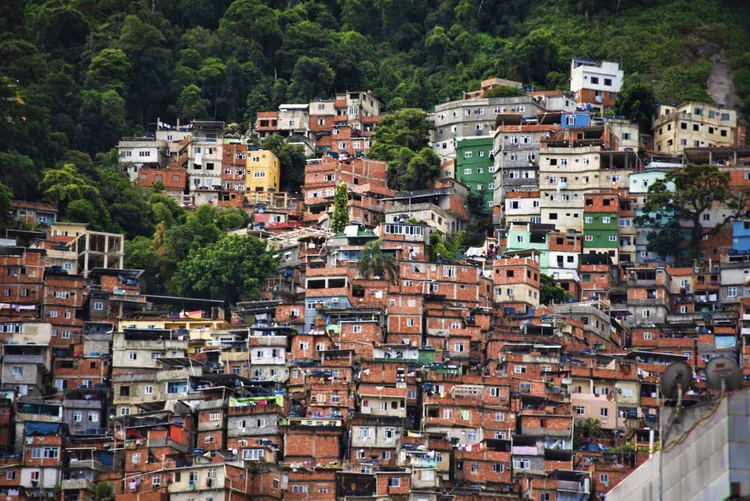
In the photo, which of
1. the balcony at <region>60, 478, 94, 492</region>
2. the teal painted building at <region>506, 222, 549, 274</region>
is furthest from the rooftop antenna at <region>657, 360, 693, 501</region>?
the teal painted building at <region>506, 222, 549, 274</region>

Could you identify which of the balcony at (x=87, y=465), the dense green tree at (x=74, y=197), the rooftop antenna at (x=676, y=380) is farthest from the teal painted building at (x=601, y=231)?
the rooftop antenna at (x=676, y=380)

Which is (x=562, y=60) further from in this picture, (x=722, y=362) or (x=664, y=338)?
(x=722, y=362)

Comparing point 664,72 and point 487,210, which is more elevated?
point 664,72

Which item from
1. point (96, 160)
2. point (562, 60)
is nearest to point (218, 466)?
point (96, 160)

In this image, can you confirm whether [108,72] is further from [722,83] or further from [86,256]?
[722,83]

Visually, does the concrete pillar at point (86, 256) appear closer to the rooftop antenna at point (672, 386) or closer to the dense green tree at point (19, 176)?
the dense green tree at point (19, 176)

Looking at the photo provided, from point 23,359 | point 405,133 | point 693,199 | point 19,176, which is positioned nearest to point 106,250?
point 19,176

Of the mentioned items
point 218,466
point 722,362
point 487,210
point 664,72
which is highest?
point 664,72
